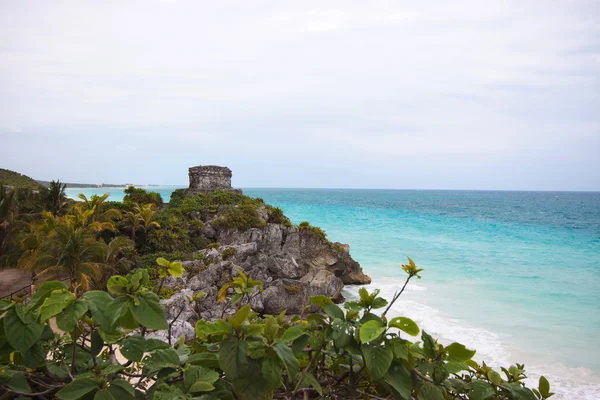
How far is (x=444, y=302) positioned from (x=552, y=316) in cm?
538

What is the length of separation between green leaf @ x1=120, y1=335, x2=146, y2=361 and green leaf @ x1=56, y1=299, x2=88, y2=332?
0.20 m

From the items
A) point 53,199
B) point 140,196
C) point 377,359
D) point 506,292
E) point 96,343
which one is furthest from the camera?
point 140,196

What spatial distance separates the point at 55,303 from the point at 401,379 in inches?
52.4

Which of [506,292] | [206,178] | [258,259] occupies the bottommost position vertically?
[506,292]

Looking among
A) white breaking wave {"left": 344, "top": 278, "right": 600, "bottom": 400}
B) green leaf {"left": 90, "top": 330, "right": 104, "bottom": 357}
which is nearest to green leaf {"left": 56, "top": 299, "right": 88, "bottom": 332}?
green leaf {"left": 90, "top": 330, "right": 104, "bottom": 357}

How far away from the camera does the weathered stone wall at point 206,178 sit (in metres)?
28.3

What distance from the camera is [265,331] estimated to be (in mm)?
1426

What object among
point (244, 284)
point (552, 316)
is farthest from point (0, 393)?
point (552, 316)

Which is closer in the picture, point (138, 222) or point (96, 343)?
point (96, 343)

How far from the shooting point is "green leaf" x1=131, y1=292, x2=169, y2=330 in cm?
125

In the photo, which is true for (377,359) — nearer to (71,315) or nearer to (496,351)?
(71,315)

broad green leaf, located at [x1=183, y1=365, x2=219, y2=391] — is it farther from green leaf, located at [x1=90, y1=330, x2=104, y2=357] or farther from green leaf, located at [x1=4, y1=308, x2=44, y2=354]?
green leaf, located at [x1=4, y1=308, x2=44, y2=354]

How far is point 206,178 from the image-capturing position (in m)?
28.4

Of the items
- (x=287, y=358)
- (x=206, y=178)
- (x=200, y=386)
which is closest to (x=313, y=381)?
(x=287, y=358)
